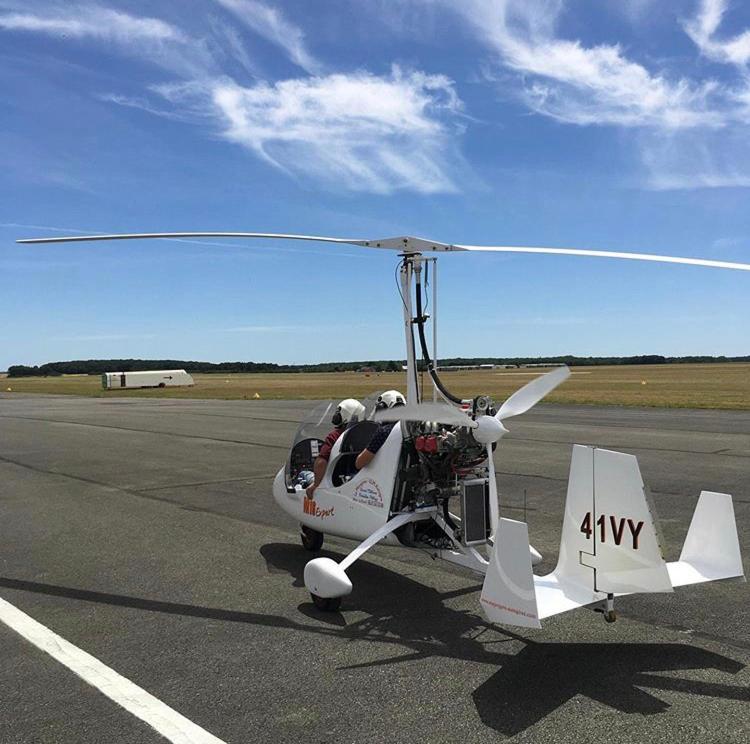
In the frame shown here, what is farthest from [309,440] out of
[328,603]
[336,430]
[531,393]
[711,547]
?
[711,547]

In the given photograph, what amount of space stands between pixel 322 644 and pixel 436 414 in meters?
1.83

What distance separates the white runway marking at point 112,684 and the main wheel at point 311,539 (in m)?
2.79

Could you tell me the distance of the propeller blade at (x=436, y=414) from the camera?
204 inches

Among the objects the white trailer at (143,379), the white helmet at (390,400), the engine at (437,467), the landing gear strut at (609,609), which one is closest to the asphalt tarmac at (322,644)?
the landing gear strut at (609,609)

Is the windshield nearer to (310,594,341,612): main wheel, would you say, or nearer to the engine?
the engine

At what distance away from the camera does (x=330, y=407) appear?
25.5 ft

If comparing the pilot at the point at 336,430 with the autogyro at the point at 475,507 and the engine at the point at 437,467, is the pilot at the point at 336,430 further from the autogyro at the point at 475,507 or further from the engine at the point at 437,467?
the engine at the point at 437,467

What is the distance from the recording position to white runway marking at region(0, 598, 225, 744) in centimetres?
365

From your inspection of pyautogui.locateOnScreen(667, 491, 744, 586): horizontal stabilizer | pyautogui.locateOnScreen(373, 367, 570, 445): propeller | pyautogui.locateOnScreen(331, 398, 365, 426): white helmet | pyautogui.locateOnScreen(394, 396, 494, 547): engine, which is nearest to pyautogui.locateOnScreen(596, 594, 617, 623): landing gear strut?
pyautogui.locateOnScreen(667, 491, 744, 586): horizontal stabilizer

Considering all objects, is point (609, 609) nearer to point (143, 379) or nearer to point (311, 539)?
point (311, 539)

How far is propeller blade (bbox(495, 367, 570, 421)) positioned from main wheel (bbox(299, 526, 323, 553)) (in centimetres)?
280

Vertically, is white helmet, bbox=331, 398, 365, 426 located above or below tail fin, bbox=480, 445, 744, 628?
above

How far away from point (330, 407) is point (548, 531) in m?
3.00

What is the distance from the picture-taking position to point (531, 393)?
18.1ft
